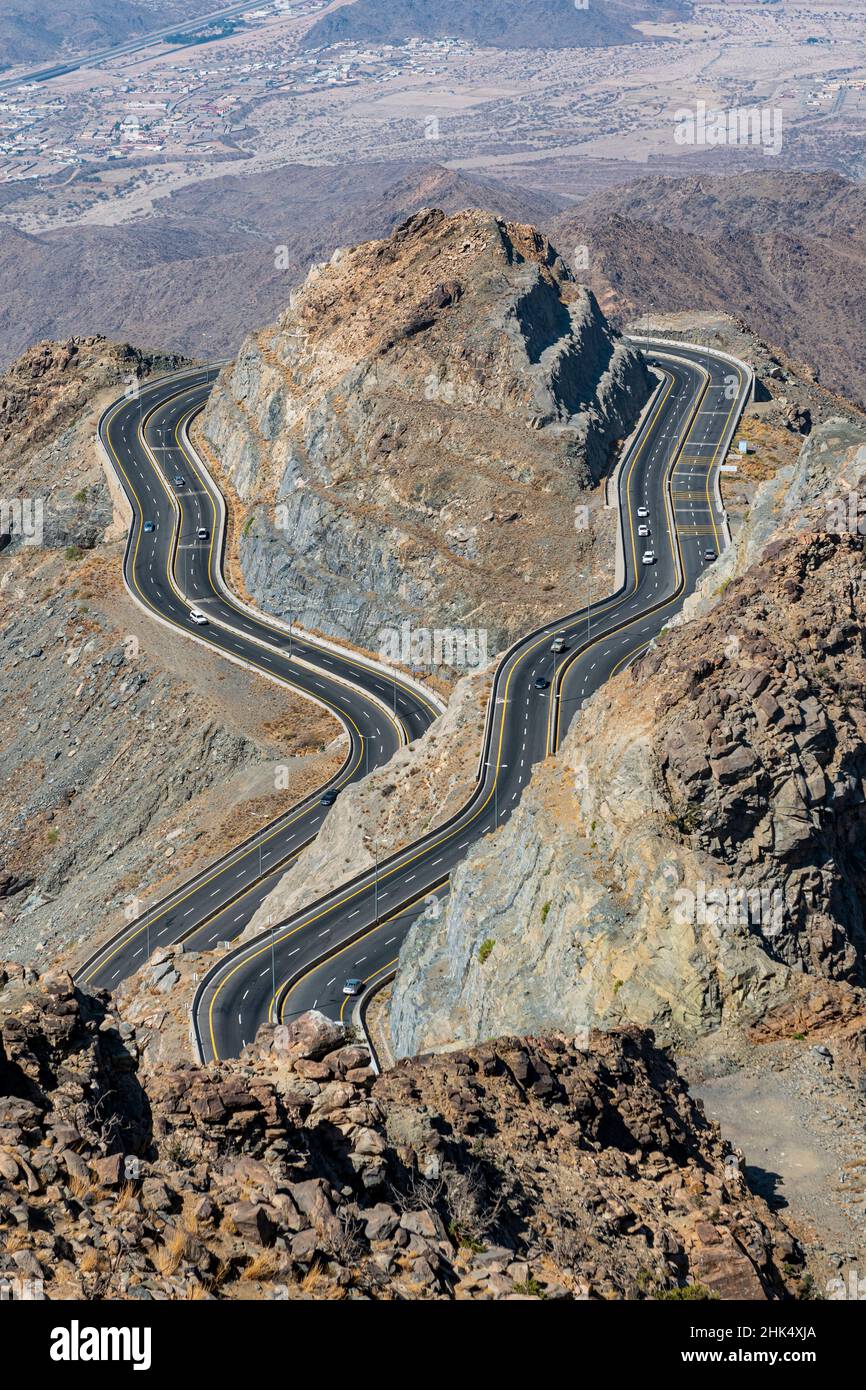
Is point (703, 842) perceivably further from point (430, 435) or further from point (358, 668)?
point (430, 435)

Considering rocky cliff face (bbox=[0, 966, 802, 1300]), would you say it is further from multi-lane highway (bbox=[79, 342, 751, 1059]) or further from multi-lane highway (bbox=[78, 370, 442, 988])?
multi-lane highway (bbox=[78, 370, 442, 988])

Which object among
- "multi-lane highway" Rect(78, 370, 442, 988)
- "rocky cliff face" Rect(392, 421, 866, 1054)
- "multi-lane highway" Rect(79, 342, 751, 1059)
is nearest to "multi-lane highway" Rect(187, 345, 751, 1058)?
"multi-lane highway" Rect(79, 342, 751, 1059)

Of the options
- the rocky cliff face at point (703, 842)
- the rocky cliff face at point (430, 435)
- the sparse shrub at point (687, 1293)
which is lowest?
the sparse shrub at point (687, 1293)

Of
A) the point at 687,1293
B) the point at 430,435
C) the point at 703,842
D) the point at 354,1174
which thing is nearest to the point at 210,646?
the point at 430,435

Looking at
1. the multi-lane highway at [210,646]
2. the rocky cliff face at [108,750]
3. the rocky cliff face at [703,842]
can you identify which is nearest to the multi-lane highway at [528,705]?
the multi-lane highway at [210,646]

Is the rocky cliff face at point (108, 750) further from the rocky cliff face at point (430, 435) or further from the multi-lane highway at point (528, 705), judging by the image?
the multi-lane highway at point (528, 705)
